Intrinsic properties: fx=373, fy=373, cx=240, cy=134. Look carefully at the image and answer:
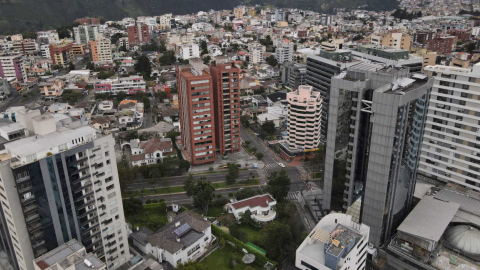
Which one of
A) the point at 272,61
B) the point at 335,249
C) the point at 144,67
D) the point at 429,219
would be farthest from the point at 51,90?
the point at 429,219

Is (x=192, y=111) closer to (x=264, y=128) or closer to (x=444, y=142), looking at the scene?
(x=264, y=128)

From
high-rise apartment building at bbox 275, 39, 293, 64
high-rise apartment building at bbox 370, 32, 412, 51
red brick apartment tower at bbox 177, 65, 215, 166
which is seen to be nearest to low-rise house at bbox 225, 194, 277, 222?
red brick apartment tower at bbox 177, 65, 215, 166

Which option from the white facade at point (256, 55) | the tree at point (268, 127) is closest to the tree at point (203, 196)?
the tree at point (268, 127)

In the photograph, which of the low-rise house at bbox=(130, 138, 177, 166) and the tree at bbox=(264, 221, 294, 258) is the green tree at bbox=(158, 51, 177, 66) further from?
the tree at bbox=(264, 221, 294, 258)

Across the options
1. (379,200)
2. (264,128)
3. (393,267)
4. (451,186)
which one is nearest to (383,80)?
(379,200)

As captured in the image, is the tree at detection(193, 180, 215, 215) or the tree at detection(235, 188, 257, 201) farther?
the tree at detection(235, 188, 257, 201)

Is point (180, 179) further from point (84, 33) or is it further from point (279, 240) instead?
point (84, 33)

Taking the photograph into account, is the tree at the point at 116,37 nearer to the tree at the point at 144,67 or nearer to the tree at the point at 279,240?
the tree at the point at 144,67
